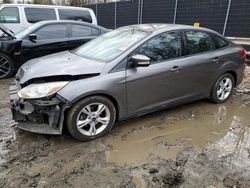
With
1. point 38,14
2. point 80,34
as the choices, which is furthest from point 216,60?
point 38,14

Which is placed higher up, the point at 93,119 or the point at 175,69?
the point at 175,69

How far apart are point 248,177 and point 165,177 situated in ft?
3.04

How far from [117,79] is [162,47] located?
0.99 metres

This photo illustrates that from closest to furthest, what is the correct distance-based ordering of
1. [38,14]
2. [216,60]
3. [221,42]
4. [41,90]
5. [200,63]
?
1. [41,90]
2. [200,63]
3. [216,60]
4. [221,42]
5. [38,14]

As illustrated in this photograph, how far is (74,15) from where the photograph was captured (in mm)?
9008

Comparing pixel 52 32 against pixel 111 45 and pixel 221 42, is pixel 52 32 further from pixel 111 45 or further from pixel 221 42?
pixel 221 42

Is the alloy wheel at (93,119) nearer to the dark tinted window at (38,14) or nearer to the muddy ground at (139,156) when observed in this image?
the muddy ground at (139,156)

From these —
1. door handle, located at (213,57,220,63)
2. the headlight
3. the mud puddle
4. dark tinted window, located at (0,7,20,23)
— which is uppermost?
dark tinted window, located at (0,7,20,23)

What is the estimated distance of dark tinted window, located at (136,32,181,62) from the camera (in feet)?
10.9

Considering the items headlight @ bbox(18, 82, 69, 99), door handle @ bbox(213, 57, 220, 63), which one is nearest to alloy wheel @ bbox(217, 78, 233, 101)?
door handle @ bbox(213, 57, 220, 63)

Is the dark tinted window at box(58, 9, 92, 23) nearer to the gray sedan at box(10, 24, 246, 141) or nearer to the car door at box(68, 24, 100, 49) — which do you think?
the car door at box(68, 24, 100, 49)

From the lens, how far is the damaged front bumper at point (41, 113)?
2711mm

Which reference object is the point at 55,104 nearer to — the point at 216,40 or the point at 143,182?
the point at 143,182

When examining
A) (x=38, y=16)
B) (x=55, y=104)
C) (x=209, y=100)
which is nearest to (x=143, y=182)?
(x=55, y=104)
